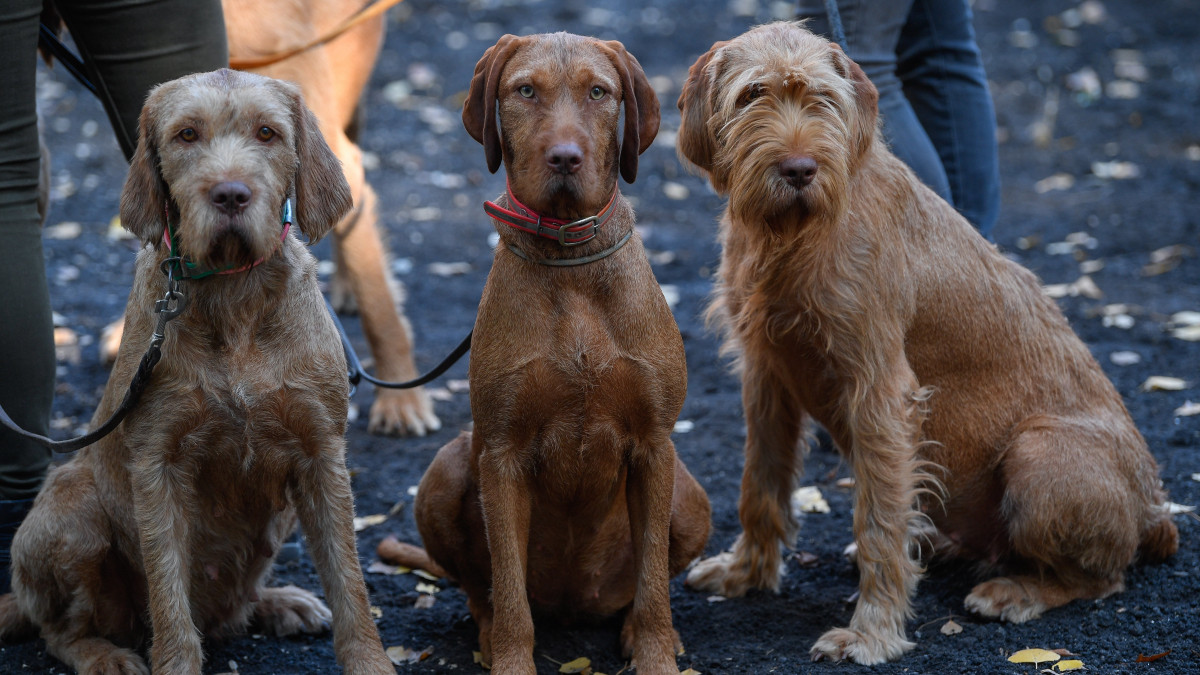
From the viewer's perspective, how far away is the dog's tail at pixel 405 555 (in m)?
4.25

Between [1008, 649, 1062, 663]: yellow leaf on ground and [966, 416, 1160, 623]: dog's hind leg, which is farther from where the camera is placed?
[966, 416, 1160, 623]: dog's hind leg

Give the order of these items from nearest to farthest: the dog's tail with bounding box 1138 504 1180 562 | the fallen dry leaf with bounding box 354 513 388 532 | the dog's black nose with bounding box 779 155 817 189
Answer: the dog's black nose with bounding box 779 155 817 189 < the dog's tail with bounding box 1138 504 1180 562 < the fallen dry leaf with bounding box 354 513 388 532

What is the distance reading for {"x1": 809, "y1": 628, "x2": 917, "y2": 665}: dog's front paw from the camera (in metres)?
3.58

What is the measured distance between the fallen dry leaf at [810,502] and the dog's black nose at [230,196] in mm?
2848

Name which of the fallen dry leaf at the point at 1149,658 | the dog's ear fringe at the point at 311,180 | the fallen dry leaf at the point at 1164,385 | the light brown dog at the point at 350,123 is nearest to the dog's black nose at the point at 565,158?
the dog's ear fringe at the point at 311,180

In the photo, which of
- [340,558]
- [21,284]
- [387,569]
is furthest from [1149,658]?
[21,284]

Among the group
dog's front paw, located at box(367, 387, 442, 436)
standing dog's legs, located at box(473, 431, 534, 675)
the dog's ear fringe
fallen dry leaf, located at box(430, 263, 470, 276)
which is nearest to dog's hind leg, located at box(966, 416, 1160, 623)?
standing dog's legs, located at box(473, 431, 534, 675)

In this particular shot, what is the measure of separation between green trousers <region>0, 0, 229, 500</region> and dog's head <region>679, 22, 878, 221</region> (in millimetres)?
1743

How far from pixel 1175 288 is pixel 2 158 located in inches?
266

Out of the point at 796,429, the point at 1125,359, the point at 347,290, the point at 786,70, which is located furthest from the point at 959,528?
the point at 347,290

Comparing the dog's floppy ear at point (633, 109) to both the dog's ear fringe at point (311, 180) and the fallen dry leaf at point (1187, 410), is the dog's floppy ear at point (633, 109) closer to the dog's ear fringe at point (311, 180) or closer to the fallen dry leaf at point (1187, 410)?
the dog's ear fringe at point (311, 180)

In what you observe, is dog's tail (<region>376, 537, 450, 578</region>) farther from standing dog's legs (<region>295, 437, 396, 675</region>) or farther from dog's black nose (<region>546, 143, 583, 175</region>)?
dog's black nose (<region>546, 143, 583, 175</region>)

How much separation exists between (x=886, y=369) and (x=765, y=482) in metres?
0.72

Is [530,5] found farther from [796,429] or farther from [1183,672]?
[1183,672]
